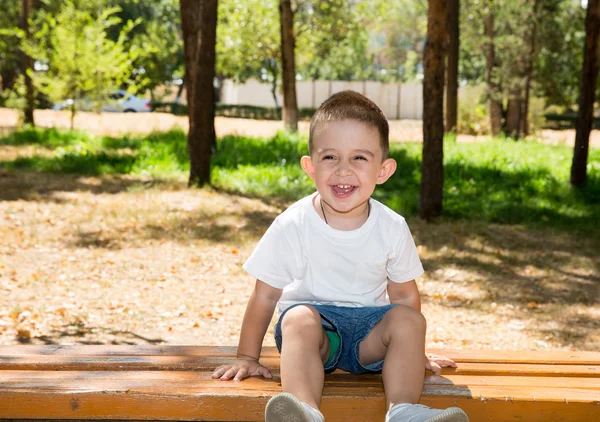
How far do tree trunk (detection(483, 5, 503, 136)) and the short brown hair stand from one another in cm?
2267

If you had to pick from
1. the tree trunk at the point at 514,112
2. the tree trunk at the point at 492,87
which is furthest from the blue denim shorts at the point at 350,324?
the tree trunk at the point at 514,112

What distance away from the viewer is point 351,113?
9.61ft

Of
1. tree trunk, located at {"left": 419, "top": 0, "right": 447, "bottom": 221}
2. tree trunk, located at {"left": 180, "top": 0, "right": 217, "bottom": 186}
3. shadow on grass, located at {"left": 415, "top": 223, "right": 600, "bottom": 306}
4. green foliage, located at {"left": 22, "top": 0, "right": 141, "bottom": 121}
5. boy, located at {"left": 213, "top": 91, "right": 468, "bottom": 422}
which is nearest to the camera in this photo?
boy, located at {"left": 213, "top": 91, "right": 468, "bottom": 422}

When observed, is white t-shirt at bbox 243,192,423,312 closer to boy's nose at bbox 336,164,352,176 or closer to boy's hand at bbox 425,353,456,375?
boy's nose at bbox 336,164,352,176

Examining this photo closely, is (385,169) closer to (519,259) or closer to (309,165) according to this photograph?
(309,165)

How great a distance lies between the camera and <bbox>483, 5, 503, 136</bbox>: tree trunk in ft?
82.0

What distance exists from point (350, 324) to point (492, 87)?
23.8m

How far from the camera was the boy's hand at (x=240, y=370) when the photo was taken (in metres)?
2.86

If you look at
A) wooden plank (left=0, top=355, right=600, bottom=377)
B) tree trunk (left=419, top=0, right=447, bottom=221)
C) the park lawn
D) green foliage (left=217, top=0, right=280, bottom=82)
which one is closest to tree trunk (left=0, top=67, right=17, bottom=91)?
green foliage (left=217, top=0, right=280, bottom=82)

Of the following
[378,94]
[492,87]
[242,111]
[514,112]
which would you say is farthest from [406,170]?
[378,94]

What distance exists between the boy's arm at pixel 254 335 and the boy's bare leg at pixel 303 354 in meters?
0.16

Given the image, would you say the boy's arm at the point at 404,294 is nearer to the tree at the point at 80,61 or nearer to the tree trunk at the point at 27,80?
the tree at the point at 80,61

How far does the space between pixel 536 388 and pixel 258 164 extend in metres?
10.5

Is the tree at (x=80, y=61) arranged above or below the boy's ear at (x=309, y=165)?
above
